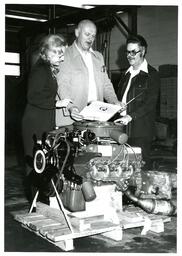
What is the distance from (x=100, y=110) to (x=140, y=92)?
3.26 ft

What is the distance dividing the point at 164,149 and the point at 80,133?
510 centimetres

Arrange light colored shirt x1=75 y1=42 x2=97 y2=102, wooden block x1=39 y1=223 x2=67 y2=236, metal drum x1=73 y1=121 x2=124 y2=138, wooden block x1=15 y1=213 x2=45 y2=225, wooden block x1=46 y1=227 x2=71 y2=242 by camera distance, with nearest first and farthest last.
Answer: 1. wooden block x1=46 y1=227 x2=71 y2=242
2. wooden block x1=39 y1=223 x2=67 y2=236
3. metal drum x1=73 y1=121 x2=124 y2=138
4. wooden block x1=15 y1=213 x2=45 y2=225
5. light colored shirt x1=75 y1=42 x2=97 y2=102

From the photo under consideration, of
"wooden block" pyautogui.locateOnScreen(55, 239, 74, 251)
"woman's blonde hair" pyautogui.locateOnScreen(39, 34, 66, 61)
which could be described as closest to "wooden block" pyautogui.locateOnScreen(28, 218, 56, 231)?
"wooden block" pyautogui.locateOnScreen(55, 239, 74, 251)

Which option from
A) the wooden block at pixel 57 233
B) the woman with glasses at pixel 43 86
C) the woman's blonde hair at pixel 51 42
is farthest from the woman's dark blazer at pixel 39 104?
the wooden block at pixel 57 233

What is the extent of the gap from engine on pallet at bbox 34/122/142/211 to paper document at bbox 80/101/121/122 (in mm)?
69

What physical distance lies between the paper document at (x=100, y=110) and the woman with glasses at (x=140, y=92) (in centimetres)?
80

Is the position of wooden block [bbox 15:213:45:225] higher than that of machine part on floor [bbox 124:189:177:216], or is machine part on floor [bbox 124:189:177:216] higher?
machine part on floor [bbox 124:189:177:216]

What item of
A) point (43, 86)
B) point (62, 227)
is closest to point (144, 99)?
point (43, 86)

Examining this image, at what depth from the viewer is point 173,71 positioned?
27.2 feet

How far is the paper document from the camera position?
2.85m

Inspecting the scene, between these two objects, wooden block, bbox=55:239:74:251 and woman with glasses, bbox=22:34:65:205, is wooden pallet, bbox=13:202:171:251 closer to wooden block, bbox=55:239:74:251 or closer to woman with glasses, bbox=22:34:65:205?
wooden block, bbox=55:239:74:251

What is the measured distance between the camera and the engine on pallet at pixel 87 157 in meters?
2.74
